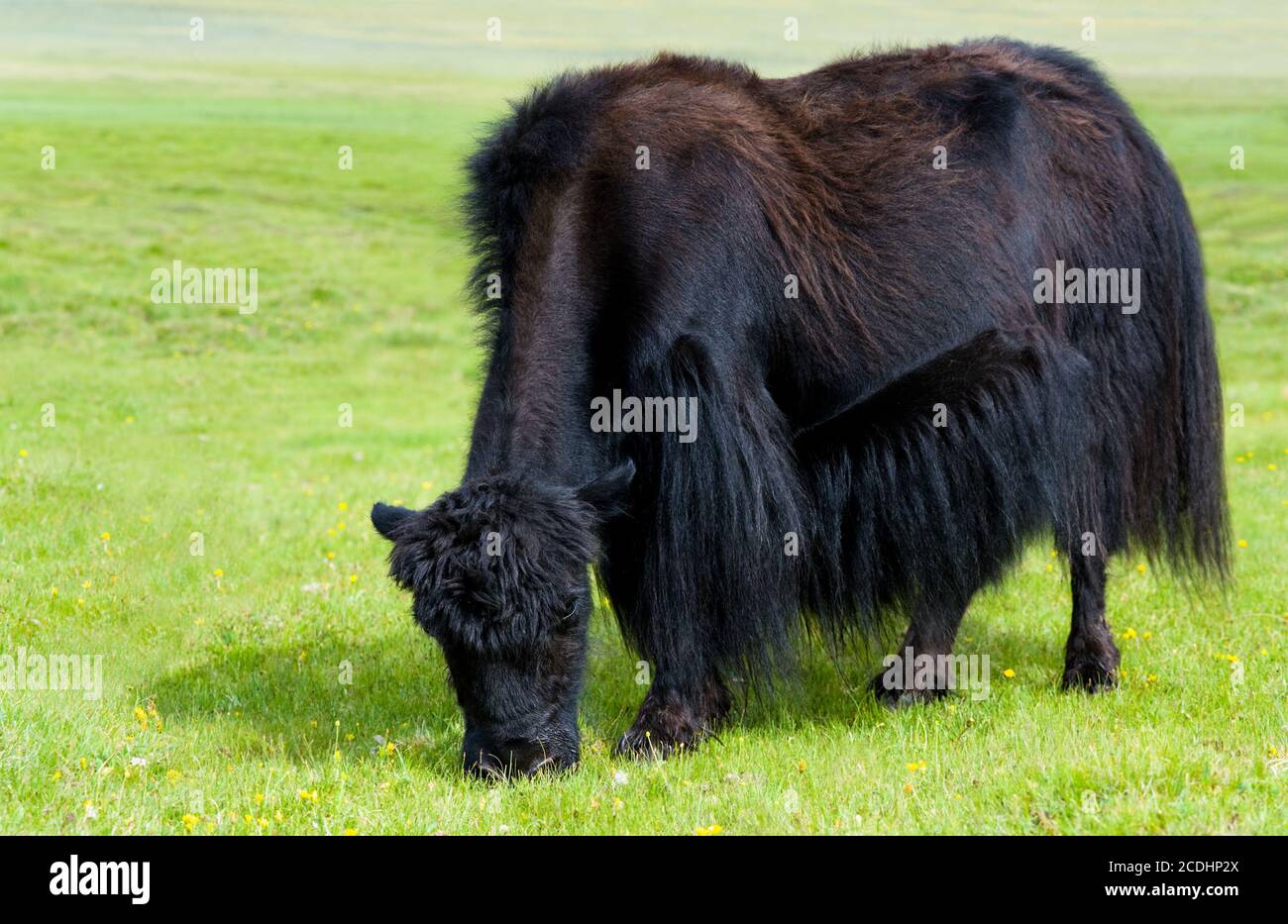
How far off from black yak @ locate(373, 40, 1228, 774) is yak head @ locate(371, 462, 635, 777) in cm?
1

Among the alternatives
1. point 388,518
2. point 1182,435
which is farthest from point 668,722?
point 1182,435

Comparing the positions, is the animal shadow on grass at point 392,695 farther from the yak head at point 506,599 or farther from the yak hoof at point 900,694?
the yak head at point 506,599

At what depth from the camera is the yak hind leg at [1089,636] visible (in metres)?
7.13

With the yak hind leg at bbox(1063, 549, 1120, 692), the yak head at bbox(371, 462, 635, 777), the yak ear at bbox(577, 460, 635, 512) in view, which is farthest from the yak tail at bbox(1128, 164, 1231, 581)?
the yak head at bbox(371, 462, 635, 777)

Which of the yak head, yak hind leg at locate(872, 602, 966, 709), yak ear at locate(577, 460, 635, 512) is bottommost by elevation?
yak hind leg at locate(872, 602, 966, 709)

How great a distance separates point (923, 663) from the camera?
713 cm

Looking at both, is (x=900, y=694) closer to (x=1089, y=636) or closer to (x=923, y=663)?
(x=923, y=663)

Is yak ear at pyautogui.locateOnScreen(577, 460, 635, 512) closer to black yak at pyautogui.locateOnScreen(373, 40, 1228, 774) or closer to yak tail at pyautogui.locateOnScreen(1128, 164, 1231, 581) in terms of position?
black yak at pyautogui.locateOnScreen(373, 40, 1228, 774)

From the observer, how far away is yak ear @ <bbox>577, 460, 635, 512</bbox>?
5.45 meters

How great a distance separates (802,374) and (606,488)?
5.05 ft

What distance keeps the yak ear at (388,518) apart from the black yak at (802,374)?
1cm


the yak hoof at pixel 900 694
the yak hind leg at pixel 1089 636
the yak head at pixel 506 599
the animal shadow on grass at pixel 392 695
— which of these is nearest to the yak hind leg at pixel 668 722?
the animal shadow on grass at pixel 392 695

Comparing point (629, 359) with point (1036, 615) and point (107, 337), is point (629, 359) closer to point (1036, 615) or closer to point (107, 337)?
point (1036, 615)

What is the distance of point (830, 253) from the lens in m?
6.58
